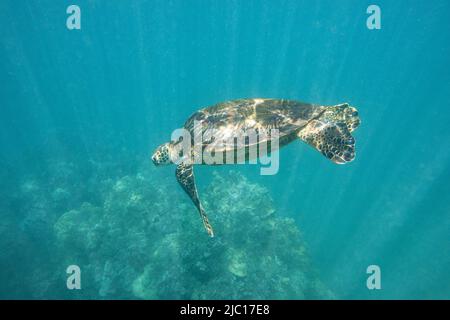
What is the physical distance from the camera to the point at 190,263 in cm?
1067

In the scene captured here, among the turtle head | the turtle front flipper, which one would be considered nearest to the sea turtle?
the turtle front flipper

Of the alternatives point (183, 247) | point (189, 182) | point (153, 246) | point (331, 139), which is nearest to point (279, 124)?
point (331, 139)

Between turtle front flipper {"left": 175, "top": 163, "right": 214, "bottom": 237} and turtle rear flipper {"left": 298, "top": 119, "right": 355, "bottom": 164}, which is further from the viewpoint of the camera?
turtle front flipper {"left": 175, "top": 163, "right": 214, "bottom": 237}

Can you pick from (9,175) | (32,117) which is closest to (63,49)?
(32,117)

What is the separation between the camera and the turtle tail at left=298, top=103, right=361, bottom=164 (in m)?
5.99

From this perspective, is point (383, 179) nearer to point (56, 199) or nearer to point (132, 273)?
point (132, 273)

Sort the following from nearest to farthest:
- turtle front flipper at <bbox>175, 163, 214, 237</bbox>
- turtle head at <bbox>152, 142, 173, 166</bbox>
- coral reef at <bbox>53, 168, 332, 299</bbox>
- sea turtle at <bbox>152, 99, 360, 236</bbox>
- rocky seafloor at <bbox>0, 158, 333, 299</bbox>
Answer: sea turtle at <bbox>152, 99, 360, 236</bbox>
turtle front flipper at <bbox>175, 163, 214, 237</bbox>
turtle head at <bbox>152, 142, 173, 166</bbox>
coral reef at <bbox>53, 168, 332, 299</bbox>
rocky seafloor at <bbox>0, 158, 333, 299</bbox>

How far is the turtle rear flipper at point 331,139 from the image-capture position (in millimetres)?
5941

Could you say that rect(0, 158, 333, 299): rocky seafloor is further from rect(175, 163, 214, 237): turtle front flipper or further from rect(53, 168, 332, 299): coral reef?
A: rect(175, 163, 214, 237): turtle front flipper

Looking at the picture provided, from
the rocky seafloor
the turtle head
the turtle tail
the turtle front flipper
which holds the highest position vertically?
the turtle tail

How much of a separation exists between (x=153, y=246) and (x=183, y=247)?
1.99 meters

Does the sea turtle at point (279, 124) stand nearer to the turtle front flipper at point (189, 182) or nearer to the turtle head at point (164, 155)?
the turtle front flipper at point (189, 182)

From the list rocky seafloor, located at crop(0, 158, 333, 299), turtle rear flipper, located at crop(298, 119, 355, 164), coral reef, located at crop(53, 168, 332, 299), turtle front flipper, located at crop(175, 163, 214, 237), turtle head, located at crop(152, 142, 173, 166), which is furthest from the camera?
rocky seafloor, located at crop(0, 158, 333, 299)
